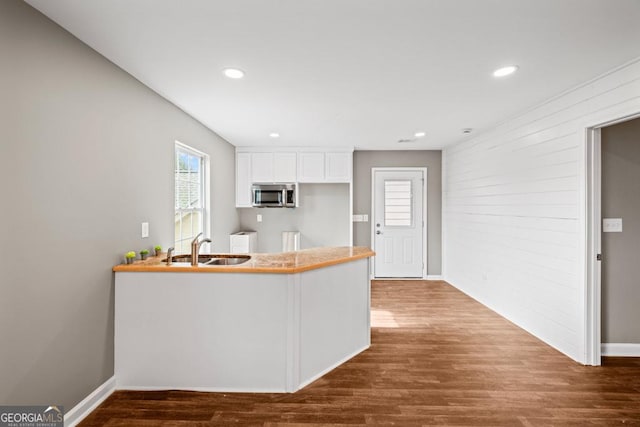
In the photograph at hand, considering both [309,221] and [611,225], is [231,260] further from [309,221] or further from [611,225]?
[611,225]

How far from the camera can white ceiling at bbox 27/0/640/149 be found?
1674mm

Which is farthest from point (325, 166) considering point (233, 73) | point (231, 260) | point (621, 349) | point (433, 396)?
point (621, 349)

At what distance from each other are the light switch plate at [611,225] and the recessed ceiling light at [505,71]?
1.60 metres

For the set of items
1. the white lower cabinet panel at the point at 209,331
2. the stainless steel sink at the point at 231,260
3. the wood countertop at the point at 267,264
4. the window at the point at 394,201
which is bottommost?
the white lower cabinet panel at the point at 209,331

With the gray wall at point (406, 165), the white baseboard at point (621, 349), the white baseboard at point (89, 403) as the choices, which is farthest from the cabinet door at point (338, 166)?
the white baseboard at point (89, 403)

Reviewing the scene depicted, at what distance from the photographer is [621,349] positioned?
2.86 m

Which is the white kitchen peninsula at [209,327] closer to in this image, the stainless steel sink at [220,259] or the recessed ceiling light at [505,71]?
the stainless steel sink at [220,259]

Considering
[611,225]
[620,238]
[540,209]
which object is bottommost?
[620,238]

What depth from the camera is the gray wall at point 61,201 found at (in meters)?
1.56

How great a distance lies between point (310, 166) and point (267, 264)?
316 centimetres

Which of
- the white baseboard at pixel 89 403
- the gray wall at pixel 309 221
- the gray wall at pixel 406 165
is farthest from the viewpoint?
the gray wall at pixel 406 165

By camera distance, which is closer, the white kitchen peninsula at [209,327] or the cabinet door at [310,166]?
the white kitchen peninsula at [209,327]

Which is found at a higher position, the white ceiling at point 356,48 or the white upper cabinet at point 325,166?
the white ceiling at point 356,48

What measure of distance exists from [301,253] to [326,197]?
286cm
